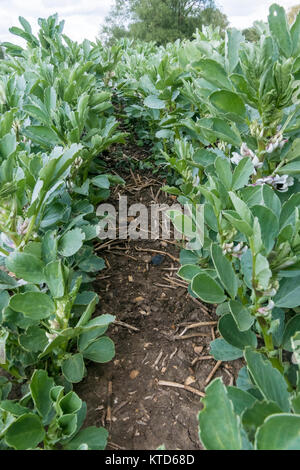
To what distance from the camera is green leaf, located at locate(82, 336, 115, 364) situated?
0.90 m

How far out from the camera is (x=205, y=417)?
505 mm

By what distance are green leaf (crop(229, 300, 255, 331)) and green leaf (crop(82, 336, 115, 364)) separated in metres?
0.34

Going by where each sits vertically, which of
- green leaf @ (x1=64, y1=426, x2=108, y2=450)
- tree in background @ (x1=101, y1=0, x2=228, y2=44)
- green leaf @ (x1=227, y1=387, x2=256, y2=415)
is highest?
tree in background @ (x1=101, y1=0, x2=228, y2=44)

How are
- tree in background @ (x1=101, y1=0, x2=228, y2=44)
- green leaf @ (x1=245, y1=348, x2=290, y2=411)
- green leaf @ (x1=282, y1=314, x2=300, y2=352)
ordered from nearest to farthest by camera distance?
green leaf @ (x1=245, y1=348, x2=290, y2=411) → green leaf @ (x1=282, y1=314, x2=300, y2=352) → tree in background @ (x1=101, y1=0, x2=228, y2=44)

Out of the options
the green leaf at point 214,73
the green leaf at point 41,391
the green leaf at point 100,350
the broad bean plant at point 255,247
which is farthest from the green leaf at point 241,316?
the green leaf at point 214,73

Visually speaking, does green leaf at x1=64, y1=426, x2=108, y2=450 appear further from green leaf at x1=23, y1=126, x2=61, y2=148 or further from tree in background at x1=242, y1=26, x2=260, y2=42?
tree in background at x1=242, y1=26, x2=260, y2=42

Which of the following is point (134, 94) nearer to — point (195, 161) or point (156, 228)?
point (156, 228)

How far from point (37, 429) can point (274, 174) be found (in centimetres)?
86

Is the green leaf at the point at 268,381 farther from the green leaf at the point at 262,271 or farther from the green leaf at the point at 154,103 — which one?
the green leaf at the point at 154,103

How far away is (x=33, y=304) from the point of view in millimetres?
791

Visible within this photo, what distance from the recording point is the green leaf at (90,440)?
2.45 ft

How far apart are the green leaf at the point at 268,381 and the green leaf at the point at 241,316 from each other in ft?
0.41

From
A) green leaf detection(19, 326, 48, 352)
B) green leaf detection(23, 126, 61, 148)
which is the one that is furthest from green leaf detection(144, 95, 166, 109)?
green leaf detection(19, 326, 48, 352)

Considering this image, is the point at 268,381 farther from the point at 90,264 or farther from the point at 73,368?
the point at 90,264
